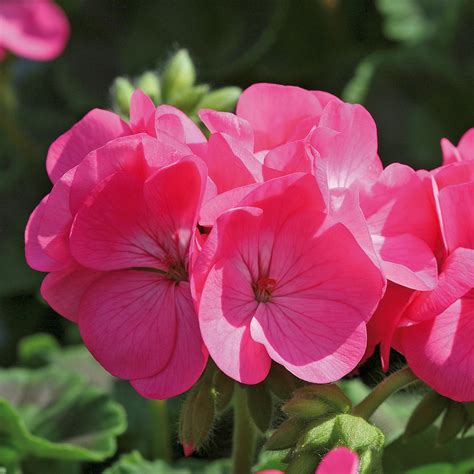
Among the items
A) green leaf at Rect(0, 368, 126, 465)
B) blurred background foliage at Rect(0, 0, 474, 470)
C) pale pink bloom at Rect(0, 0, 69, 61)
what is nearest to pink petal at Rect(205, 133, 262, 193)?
green leaf at Rect(0, 368, 126, 465)

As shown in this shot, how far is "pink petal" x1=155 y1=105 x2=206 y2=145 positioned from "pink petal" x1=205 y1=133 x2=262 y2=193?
1.3 inches

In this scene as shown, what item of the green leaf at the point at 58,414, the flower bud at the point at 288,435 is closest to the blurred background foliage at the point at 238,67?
the green leaf at the point at 58,414

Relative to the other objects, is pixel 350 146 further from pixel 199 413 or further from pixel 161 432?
pixel 161 432

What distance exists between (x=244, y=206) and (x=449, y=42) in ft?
5.03

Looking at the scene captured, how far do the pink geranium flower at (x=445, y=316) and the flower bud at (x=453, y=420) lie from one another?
119 millimetres

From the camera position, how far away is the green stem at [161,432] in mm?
1571

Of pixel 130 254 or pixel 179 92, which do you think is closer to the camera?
pixel 130 254

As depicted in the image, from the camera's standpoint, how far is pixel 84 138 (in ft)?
3.57

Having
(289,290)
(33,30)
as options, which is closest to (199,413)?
(289,290)

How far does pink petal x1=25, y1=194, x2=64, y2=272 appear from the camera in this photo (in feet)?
3.40

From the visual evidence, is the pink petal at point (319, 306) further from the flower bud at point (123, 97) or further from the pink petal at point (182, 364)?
the flower bud at point (123, 97)

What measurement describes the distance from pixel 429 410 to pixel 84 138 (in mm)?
467

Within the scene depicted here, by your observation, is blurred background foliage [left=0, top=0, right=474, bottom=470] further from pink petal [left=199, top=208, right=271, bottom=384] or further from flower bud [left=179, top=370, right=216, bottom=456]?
pink petal [left=199, top=208, right=271, bottom=384]

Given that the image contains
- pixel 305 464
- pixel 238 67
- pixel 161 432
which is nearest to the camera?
pixel 305 464
